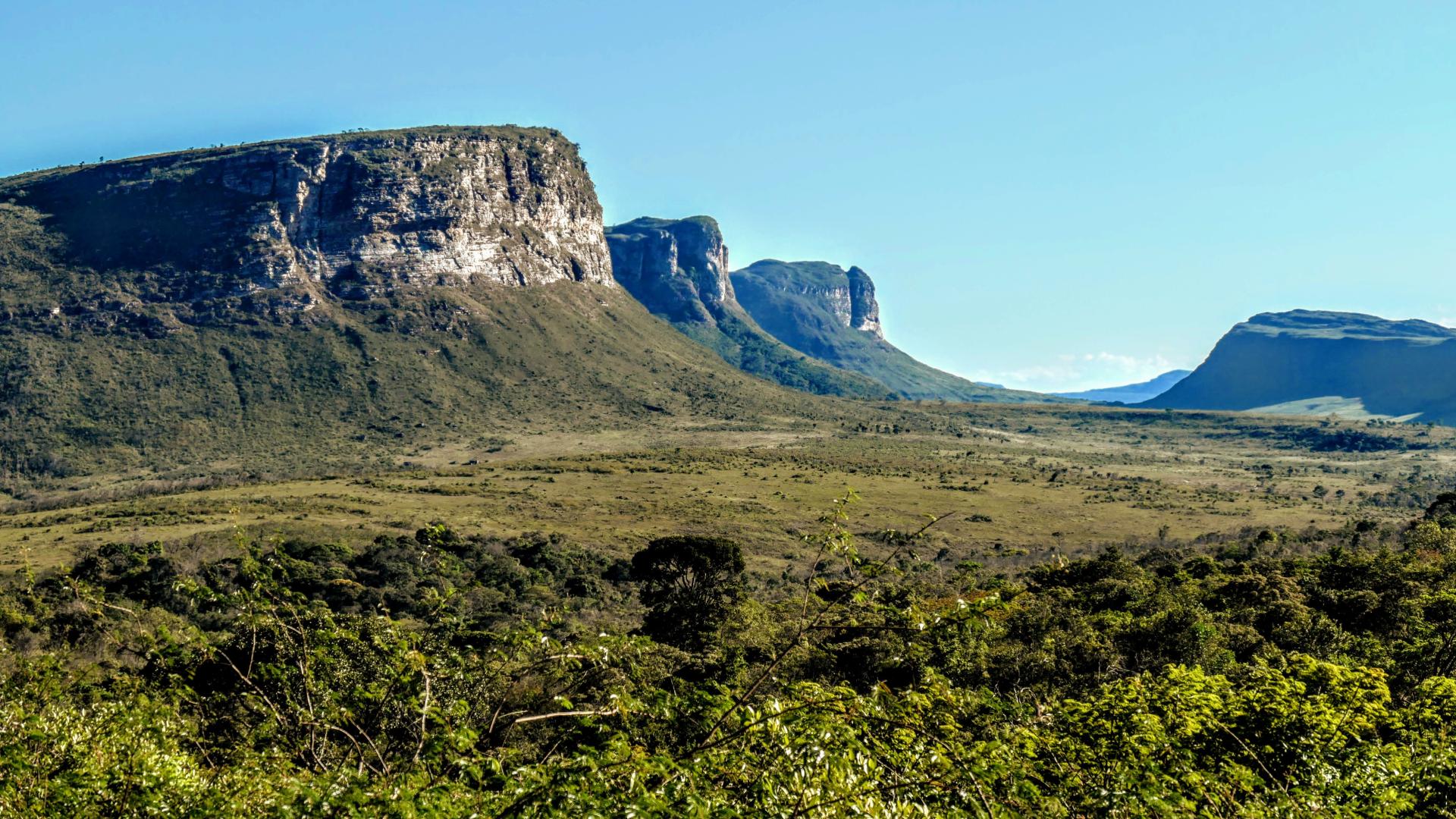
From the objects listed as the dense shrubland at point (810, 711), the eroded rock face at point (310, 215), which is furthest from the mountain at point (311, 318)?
the dense shrubland at point (810, 711)

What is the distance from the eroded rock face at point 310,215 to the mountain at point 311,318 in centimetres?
35

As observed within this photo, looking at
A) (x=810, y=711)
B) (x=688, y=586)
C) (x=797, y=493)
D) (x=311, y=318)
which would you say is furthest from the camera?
(x=311, y=318)

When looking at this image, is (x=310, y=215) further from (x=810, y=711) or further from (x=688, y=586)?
(x=810, y=711)

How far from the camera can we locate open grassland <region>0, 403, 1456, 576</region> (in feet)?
199

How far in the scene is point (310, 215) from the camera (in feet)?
476

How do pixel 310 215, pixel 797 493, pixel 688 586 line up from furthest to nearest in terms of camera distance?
1. pixel 310 215
2. pixel 797 493
3. pixel 688 586

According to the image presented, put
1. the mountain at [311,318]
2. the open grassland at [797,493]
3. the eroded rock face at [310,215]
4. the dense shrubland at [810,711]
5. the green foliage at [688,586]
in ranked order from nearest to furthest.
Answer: the dense shrubland at [810,711]
the green foliage at [688,586]
the open grassland at [797,493]
the mountain at [311,318]
the eroded rock face at [310,215]

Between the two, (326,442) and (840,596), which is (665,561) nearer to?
(840,596)

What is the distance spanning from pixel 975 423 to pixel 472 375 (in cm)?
8607

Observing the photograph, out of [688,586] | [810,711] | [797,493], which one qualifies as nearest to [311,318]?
[797,493]

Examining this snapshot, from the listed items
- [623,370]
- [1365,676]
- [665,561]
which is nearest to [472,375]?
[623,370]

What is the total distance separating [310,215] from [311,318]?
22.6 meters

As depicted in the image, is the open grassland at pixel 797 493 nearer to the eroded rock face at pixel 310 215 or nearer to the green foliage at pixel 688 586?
the green foliage at pixel 688 586

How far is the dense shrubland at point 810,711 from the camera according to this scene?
7.31 meters
